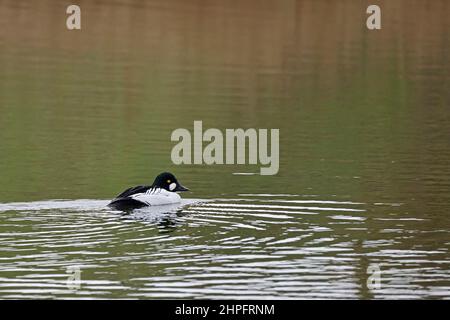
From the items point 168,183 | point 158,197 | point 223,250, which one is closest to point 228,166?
point 168,183

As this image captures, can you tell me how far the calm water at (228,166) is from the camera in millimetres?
12281

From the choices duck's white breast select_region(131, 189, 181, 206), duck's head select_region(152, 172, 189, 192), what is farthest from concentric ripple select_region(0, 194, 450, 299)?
duck's head select_region(152, 172, 189, 192)

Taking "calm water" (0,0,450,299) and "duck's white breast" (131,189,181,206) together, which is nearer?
"calm water" (0,0,450,299)

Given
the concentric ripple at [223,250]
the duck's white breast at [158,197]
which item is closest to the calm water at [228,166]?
the concentric ripple at [223,250]

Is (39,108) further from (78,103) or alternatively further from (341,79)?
(341,79)

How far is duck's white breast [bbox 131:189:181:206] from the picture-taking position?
16.3m

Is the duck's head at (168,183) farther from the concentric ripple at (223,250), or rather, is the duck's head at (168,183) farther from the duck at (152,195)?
the concentric ripple at (223,250)

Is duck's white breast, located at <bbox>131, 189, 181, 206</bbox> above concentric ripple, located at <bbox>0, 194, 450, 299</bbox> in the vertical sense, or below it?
above

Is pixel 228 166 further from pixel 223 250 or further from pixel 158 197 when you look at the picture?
pixel 223 250

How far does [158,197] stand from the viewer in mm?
16500

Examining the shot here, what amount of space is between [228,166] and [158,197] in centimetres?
257

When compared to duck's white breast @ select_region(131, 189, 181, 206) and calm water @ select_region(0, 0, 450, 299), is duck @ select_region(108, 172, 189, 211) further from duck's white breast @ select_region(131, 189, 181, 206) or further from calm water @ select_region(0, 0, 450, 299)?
calm water @ select_region(0, 0, 450, 299)

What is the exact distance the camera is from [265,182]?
691 inches
